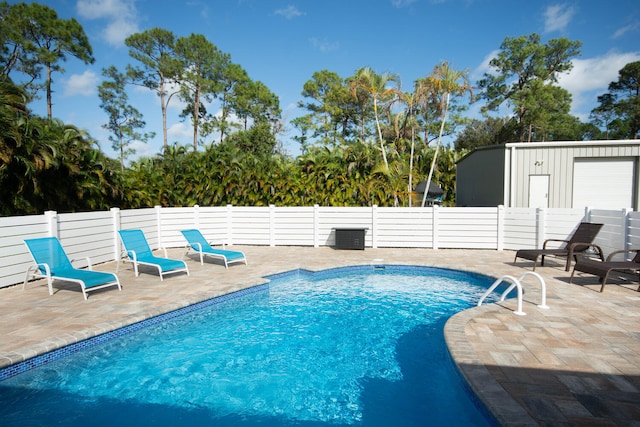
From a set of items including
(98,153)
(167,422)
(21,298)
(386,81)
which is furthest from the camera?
(386,81)

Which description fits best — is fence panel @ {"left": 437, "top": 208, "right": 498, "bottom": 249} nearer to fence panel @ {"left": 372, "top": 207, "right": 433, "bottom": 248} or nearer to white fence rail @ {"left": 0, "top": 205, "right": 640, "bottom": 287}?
white fence rail @ {"left": 0, "top": 205, "right": 640, "bottom": 287}

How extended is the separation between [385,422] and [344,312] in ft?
9.96

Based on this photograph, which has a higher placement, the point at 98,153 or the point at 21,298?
the point at 98,153

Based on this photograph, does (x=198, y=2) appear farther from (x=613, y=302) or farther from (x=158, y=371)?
(x=613, y=302)

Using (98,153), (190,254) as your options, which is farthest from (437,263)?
(98,153)

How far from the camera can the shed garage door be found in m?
12.8

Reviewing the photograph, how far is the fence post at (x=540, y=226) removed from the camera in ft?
34.2

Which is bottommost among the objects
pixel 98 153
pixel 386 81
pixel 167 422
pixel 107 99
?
pixel 167 422

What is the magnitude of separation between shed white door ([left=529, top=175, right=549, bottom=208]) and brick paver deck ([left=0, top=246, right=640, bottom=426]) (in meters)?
5.31

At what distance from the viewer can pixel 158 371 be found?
4344mm

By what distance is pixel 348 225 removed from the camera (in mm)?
12000

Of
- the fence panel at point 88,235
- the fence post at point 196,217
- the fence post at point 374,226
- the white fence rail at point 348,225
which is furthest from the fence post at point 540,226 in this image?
the fence panel at point 88,235

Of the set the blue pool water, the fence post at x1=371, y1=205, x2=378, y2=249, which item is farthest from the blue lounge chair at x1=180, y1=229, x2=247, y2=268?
the fence post at x1=371, y1=205, x2=378, y2=249

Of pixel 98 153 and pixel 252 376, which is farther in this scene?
pixel 98 153
